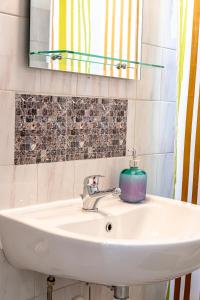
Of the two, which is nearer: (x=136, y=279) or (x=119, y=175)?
(x=136, y=279)

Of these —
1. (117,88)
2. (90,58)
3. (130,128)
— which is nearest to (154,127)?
(130,128)

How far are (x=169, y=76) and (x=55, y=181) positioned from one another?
796mm

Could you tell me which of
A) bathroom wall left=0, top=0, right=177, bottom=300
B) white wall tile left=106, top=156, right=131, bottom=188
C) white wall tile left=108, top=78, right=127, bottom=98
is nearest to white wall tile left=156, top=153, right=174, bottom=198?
bathroom wall left=0, top=0, right=177, bottom=300

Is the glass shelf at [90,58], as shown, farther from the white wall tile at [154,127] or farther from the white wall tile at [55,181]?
the white wall tile at [55,181]

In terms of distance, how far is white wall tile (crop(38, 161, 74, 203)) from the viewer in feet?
4.98

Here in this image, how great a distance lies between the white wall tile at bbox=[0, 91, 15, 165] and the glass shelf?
0.17 metres

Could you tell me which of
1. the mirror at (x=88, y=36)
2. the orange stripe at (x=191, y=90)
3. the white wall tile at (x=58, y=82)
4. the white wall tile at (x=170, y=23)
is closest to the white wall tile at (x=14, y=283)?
the white wall tile at (x=58, y=82)

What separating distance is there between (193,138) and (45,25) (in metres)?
0.77

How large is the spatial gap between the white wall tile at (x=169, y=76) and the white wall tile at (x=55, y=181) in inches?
25.2

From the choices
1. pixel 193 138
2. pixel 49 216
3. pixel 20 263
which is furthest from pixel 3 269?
pixel 193 138

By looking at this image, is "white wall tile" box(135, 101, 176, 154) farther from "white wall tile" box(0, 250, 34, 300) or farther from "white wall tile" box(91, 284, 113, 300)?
"white wall tile" box(0, 250, 34, 300)

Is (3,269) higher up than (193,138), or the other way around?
(193,138)

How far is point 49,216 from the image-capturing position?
145cm

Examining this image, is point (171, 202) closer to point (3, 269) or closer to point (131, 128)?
point (131, 128)
